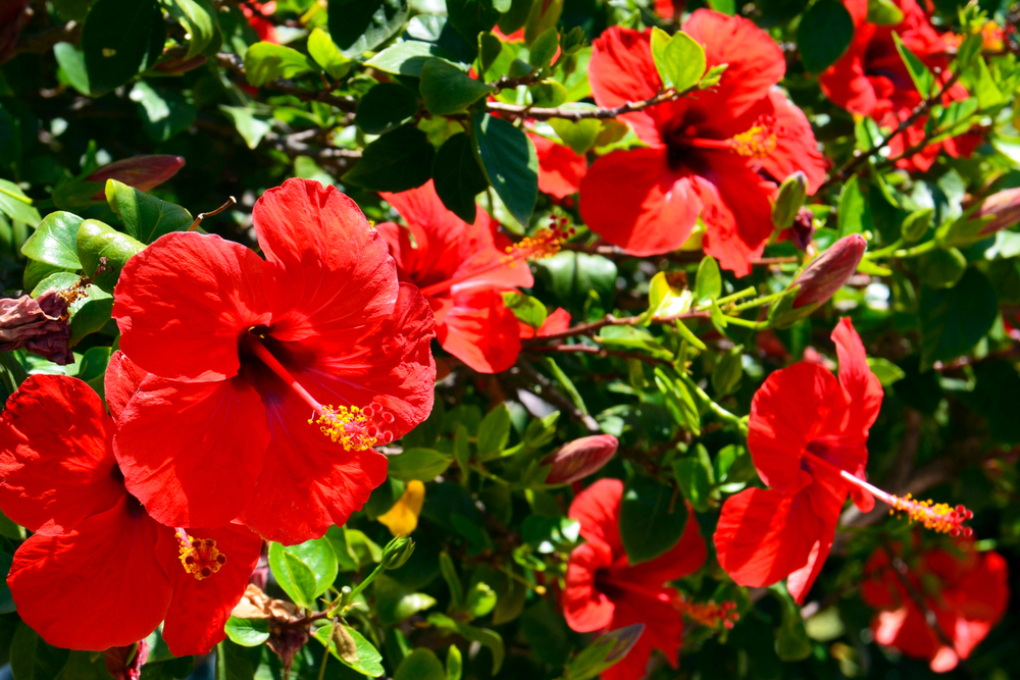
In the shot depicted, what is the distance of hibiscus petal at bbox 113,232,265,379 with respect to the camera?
692 millimetres

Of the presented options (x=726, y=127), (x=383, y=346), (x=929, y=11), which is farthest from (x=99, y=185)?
(x=929, y=11)

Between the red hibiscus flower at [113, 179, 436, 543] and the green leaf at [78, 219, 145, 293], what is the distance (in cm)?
10

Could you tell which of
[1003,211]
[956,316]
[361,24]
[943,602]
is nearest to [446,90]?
[361,24]

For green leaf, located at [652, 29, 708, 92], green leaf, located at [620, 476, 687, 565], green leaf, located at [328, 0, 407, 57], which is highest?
green leaf, located at [328, 0, 407, 57]

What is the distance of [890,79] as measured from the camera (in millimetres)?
1625

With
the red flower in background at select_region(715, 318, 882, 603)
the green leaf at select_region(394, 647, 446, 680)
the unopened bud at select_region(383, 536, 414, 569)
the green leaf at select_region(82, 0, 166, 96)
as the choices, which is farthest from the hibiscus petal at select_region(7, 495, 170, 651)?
the red flower in background at select_region(715, 318, 882, 603)

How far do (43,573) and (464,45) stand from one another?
0.78 meters

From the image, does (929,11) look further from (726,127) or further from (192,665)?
(192,665)

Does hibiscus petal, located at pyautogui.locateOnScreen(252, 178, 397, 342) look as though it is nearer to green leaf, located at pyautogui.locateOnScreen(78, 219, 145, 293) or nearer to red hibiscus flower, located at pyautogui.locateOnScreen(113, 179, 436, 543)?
red hibiscus flower, located at pyautogui.locateOnScreen(113, 179, 436, 543)

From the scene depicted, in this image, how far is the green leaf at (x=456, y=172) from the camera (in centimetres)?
107

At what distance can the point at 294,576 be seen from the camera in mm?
935

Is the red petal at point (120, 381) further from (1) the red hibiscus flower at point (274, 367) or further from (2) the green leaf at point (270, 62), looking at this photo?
(2) the green leaf at point (270, 62)

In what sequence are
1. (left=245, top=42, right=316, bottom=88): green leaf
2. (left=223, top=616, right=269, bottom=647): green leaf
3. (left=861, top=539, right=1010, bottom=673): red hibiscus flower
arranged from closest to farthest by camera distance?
(left=223, top=616, right=269, bottom=647): green leaf → (left=245, top=42, right=316, bottom=88): green leaf → (left=861, top=539, right=1010, bottom=673): red hibiscus flower

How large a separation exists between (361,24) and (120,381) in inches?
21.9
